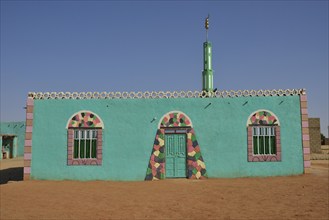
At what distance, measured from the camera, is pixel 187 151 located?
1397 centimetres

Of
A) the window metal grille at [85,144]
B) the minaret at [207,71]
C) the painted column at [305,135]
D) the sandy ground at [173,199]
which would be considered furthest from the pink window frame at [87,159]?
the painted column at [305,135]

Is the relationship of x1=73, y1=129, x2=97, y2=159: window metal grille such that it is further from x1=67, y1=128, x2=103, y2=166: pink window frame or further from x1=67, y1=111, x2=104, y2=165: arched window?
x1=67, y1=128, x2=103, y2=166: pink window frame

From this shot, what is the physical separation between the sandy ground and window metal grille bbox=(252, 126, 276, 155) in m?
1.39

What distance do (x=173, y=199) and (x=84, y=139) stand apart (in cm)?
622

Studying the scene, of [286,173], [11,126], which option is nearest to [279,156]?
[286,173]

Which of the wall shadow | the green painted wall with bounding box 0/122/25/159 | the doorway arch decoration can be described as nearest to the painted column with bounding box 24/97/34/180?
the wall shadow

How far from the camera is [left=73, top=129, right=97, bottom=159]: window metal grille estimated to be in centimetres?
1405

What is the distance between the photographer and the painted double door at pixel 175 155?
13977 millimetres

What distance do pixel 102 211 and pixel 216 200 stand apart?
10.6ft

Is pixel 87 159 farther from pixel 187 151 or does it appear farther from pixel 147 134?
pixel 187 151

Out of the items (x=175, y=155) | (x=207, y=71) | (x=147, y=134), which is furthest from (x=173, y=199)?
(x=207, y=71)

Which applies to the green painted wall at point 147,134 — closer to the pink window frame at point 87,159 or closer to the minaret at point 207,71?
the pink window frame at point 87,159

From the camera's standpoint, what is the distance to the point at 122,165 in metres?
14.0

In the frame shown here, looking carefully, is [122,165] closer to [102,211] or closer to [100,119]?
[100,119]
